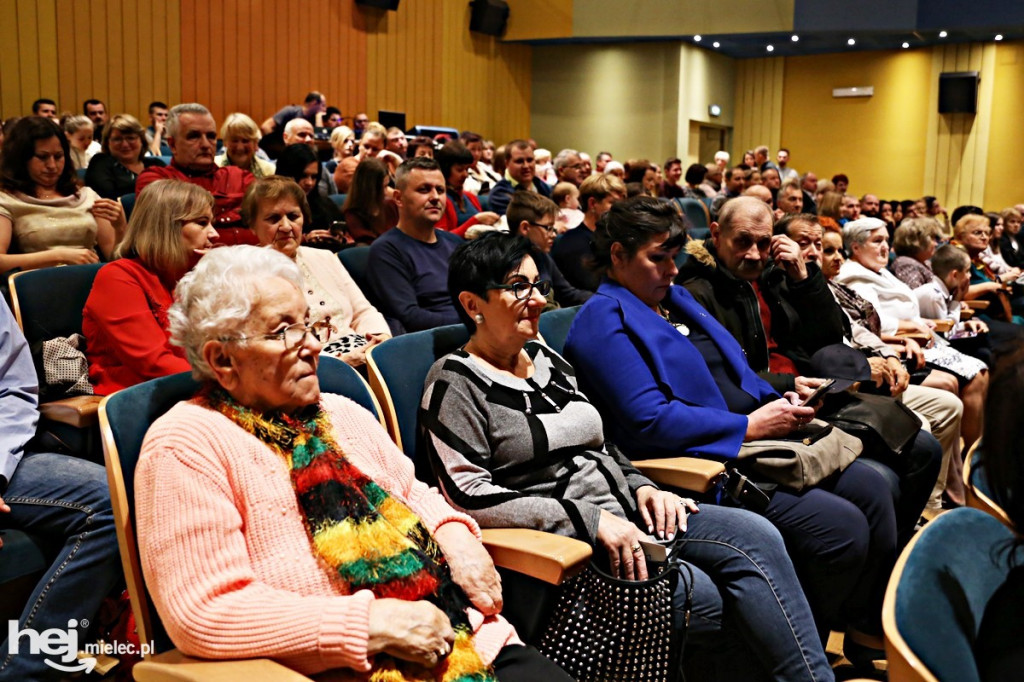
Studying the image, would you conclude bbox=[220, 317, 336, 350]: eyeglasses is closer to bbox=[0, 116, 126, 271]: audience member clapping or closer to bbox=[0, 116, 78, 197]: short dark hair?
bbox=[0, 116, 126, 271]: audience member clapping

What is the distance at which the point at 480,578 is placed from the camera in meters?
1.53

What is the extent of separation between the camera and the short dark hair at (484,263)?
6.51 ft

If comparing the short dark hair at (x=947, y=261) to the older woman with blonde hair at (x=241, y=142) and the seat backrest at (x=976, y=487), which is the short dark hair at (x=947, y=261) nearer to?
the older woman with blonde hair at (x=241, y=142)

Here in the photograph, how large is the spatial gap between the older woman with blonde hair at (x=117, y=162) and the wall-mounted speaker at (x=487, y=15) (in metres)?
8.25

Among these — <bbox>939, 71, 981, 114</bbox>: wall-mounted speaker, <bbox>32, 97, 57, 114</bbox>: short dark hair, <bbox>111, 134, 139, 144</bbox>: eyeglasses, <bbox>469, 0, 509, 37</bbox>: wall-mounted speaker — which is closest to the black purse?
<bbox>111, 134, 139, 144</bbox>: eyeglasses

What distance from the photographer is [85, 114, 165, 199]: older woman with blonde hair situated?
4719 mm

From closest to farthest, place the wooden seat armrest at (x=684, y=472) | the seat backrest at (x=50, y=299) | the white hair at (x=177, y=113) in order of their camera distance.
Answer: the wooden seat armrest at (x=684, y=472), the seat backrest at (x=50, y=299), the white hair at (x=177, y=113)

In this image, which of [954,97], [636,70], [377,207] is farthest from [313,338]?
[954,97]

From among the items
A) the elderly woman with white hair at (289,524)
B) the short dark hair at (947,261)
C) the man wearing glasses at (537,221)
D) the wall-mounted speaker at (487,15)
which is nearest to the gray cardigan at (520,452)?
the elderly woman with white hair at (289,524)

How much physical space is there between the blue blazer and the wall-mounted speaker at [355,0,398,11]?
9.56 metres

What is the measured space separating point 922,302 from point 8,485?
13.6 ft

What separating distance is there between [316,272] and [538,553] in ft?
6.04

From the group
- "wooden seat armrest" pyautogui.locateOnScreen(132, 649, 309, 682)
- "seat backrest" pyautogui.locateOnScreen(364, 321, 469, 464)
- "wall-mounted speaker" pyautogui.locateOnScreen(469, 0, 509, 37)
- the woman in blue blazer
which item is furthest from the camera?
"wall-mounted speaker" pyautogui.locateOnScreen(469, 0, 509, 37)

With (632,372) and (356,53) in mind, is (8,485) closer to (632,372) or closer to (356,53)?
(632,372)
